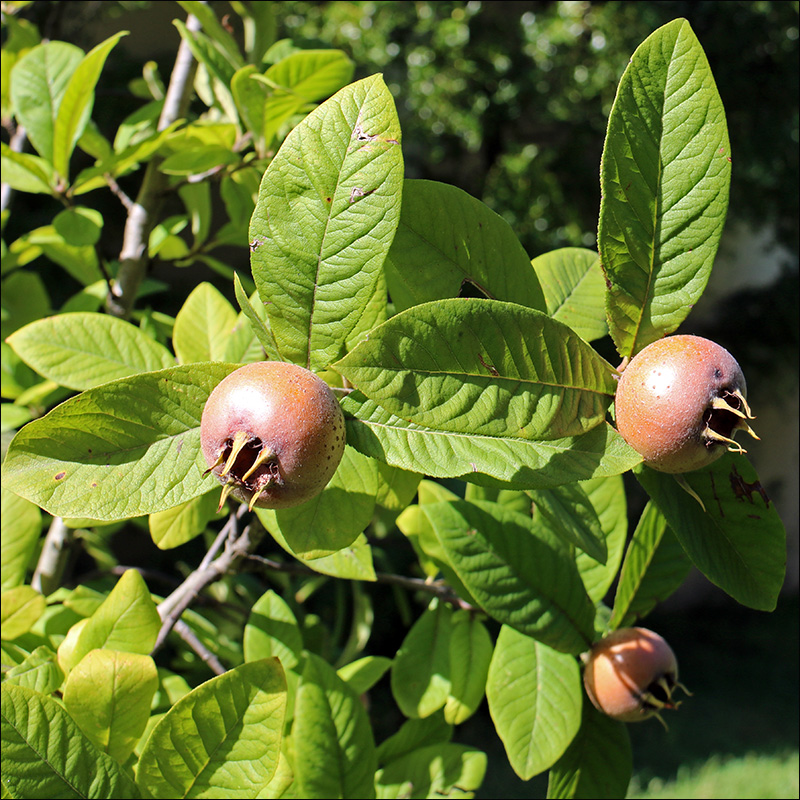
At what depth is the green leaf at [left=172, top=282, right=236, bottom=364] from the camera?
83 centimetres

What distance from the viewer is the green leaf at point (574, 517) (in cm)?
57

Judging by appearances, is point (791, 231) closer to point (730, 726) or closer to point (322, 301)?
point (730, 726)

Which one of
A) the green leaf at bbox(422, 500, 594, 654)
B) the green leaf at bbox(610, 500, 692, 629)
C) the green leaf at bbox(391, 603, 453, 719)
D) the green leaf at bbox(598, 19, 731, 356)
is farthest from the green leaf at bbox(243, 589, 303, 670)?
the green leaf at bbox(598, 19, 731, 356)

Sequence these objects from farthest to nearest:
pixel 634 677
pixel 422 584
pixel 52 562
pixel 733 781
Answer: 1. pixel 733 781
2. pixel 52 562
3. pixel 422 584
4. pixel 634 677

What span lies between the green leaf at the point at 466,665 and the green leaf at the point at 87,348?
0.49m

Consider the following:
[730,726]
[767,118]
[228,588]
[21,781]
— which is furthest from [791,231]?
[21,781]

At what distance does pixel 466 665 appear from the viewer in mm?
896

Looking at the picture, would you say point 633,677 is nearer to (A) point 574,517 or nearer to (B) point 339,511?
(A) point 574,517

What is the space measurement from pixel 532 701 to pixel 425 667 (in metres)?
0.19

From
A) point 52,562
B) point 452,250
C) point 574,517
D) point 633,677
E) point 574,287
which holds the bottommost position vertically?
point 52,562

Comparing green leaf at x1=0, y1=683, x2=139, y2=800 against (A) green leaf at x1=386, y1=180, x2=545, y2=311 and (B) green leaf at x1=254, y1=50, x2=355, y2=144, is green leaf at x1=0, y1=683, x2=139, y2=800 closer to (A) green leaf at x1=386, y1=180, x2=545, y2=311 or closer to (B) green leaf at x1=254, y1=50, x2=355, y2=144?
(A) green leaf at x1=386, y1=180, x2=545, y2=311

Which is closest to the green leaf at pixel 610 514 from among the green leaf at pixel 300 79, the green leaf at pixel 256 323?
the green leaf at pixel 256 323

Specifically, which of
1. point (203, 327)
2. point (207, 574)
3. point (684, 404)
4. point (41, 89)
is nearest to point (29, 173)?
point (41, 89)

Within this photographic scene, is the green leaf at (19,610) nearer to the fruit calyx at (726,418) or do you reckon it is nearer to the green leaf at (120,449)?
the green leaf at (120,449)
